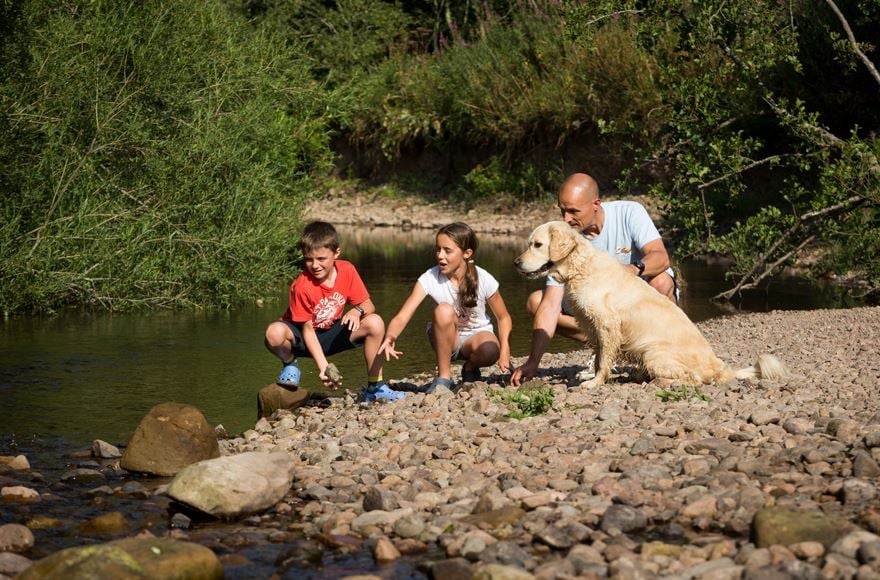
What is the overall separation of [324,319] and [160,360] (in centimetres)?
259

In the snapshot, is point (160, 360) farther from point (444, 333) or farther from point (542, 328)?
point (542, 328)

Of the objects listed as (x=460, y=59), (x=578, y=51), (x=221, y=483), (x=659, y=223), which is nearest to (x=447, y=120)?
(x=460, y=59)

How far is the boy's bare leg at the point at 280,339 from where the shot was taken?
858 centimetres

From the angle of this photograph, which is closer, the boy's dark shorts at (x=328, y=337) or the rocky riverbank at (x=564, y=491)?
the rocky riverbank at (x=564, y=491)

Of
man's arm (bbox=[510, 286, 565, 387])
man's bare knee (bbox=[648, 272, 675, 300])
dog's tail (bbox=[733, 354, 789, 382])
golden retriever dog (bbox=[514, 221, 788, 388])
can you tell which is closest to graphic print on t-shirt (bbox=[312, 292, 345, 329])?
man's arm (bbox=[510, 286, 565, 387])

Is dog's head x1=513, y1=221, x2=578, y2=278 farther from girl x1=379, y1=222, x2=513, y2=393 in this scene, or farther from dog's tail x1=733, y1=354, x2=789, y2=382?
dog's tail x1=733, y1=354, x2=789, y2=382

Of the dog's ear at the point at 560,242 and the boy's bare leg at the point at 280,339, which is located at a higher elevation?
the dog's ear at the point at 560,242

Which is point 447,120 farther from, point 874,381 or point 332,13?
point 874,381

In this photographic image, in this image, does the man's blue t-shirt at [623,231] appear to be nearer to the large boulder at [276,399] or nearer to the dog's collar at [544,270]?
the dog's collar at [544,270]

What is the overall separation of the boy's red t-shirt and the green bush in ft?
13.9

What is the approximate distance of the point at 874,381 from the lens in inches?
308

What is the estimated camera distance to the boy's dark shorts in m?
8.73

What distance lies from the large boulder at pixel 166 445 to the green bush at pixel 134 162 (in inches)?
211

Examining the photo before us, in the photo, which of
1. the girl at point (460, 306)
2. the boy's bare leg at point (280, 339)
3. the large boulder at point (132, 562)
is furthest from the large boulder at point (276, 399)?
the large boulder at point (132, 562)
